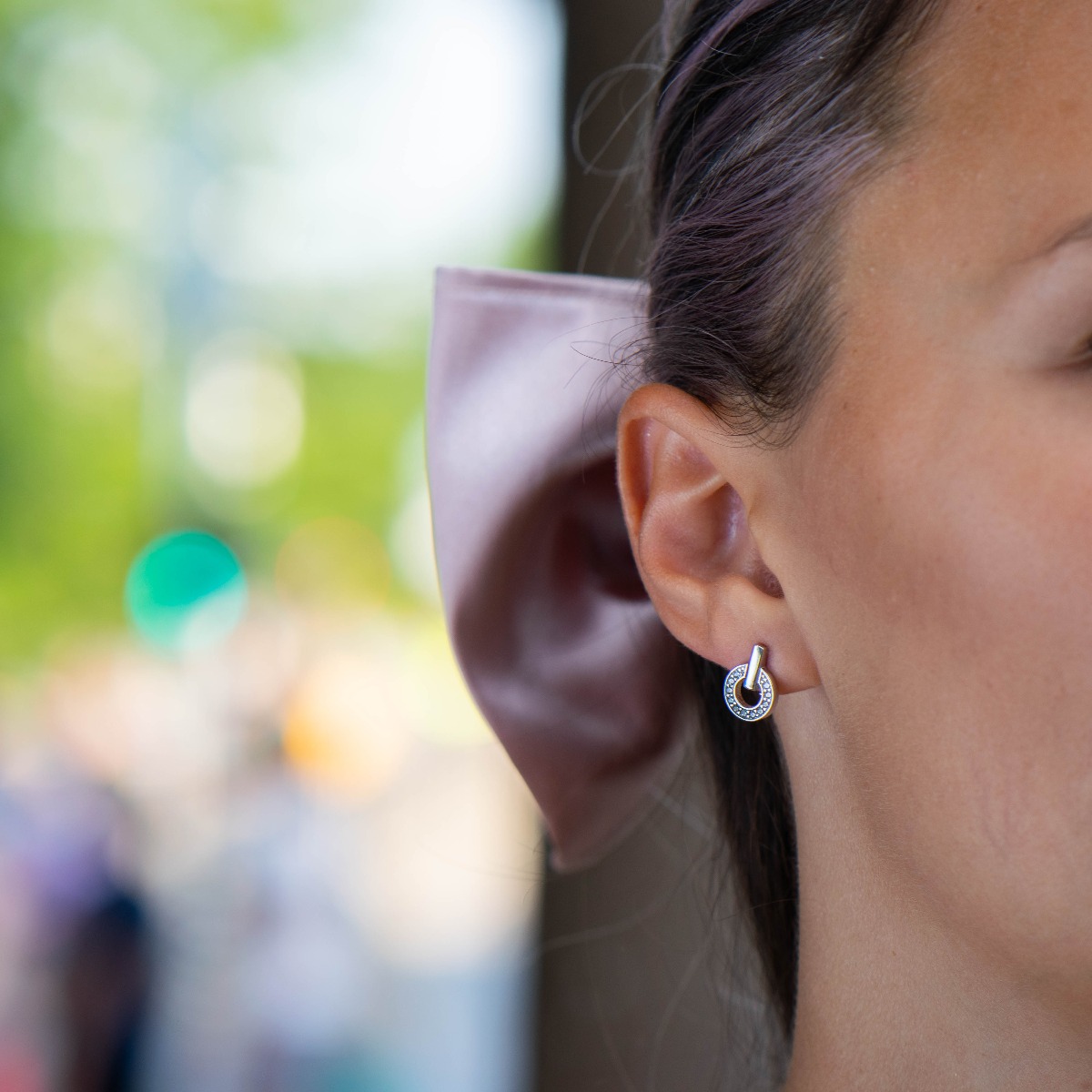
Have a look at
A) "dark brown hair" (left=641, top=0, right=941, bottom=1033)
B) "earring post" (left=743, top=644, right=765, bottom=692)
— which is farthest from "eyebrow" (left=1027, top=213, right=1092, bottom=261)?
"earring post" (left=743, top=644, right=765, bottom=692)

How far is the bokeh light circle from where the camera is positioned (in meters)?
3.03

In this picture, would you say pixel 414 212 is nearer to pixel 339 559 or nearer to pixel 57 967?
pixel 339 559

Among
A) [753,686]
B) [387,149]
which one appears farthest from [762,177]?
[387,149]

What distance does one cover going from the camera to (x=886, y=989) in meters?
0.80

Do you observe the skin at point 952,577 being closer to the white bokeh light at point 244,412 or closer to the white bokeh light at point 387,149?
the white bokeh light at point 387,149

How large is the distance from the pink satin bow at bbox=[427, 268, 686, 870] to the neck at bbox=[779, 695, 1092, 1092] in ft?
0.73

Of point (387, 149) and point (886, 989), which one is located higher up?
point (387, 149)

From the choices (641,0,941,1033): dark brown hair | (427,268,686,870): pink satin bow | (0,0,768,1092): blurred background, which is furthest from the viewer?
(0,0,768,1092): blurred background

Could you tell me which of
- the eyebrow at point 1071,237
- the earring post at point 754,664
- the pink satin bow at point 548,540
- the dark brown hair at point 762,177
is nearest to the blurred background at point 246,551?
the pink satin bow at point 548,540

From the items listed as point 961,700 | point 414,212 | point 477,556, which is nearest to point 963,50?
point 961,700

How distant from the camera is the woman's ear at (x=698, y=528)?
801mm

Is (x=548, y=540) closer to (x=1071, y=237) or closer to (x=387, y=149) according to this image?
(x=1071, y=237)

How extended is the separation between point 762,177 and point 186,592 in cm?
250

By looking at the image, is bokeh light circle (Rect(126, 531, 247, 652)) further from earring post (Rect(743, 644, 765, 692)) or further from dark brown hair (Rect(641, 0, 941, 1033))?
earring post (Rect(743, 644, 765, 692))
